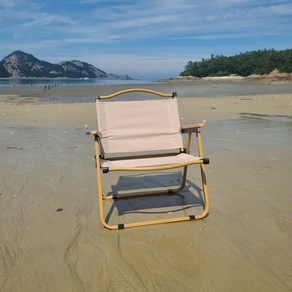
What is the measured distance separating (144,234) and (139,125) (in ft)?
4.61

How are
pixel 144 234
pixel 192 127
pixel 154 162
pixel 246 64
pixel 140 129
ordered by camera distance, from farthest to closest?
1. pixel 246 64
2. pixel 140 129
3. pixel 192 127
4. pixel 154 162
5. pixel 144 234

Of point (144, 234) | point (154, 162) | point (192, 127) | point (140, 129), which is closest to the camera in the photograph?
point (144, 234)

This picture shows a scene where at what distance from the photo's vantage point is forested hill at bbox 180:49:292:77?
8949 centimetres

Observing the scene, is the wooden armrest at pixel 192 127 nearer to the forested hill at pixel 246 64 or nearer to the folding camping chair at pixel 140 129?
the folding camping chair at pixel 140 129

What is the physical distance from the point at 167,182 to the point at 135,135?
0.78 metres

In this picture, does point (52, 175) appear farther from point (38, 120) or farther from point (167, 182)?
point (38, 120)

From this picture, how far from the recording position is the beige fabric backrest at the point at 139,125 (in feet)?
12.8

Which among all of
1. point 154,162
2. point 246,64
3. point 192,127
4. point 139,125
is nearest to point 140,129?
point 139,125

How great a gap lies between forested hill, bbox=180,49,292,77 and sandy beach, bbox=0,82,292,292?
275ft

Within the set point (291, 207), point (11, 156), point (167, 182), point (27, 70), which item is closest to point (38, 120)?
point (11, 156)

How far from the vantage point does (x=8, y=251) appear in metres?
2.65

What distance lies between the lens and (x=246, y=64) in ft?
336

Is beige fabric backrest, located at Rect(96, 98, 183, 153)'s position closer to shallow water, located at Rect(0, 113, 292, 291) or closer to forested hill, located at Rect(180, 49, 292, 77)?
shallow water, located at Rect(0, 113, 292, 291)

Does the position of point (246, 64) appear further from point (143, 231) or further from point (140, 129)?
point (143, 231)
